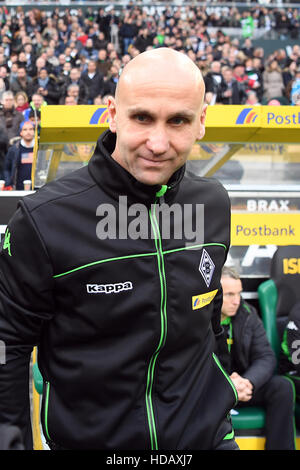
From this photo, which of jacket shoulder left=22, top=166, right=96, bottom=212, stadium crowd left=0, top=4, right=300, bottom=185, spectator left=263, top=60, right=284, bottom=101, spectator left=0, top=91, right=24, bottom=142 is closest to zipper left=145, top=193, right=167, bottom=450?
jacket shoulder left=22, top=166, right=96, bottom=212

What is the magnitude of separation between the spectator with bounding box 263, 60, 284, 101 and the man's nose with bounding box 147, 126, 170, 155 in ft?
40.5

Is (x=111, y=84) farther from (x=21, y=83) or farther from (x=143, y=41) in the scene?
(x=143, y=41)

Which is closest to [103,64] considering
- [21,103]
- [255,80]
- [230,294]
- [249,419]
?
[255,80]

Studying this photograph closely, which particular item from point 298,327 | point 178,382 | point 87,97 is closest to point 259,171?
point 298,327

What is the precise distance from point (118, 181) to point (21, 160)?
19.9 feet

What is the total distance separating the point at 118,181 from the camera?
1.49 metres

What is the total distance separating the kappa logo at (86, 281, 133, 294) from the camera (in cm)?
146

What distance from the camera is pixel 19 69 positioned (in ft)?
39.3

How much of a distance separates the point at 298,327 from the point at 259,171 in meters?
1.37

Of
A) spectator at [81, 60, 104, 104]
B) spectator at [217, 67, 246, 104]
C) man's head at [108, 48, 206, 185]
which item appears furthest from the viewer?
spectator at [217, 67, 246, 104]

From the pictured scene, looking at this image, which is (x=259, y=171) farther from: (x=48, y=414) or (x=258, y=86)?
(x=258, y=86)

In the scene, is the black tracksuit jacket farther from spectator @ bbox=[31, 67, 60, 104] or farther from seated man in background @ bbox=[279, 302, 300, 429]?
spectator @ bbox=[31, 67, 60, 104]

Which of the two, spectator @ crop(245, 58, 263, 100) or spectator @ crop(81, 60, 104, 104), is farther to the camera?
spectator @ crop(245, 58, 263, 100)

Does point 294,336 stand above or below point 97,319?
below
